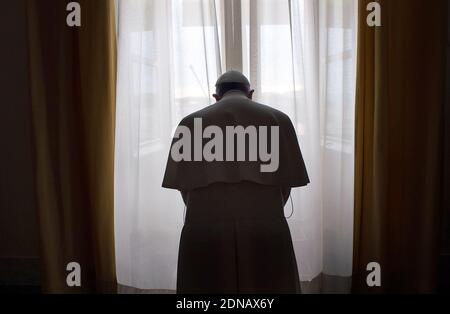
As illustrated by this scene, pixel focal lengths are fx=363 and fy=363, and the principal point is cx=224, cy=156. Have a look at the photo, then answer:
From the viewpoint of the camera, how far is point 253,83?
1.51 metres

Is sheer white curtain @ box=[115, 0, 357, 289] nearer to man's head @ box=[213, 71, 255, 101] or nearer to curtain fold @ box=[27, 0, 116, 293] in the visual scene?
curtain fold @ box=[27, 0, 116, 293]
